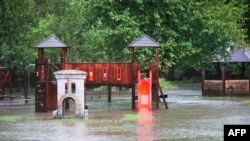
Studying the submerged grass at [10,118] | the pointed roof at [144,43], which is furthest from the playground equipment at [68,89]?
the pointed roof at [144,43]

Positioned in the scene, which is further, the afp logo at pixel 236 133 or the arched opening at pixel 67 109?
the arched opening at pixel 67 109

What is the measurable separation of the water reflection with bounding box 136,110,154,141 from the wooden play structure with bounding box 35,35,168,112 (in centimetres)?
293

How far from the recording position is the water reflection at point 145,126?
1531 centimetres

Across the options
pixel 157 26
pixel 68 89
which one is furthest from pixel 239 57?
pixel 68 89

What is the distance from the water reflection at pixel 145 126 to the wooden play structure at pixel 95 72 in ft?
9.61

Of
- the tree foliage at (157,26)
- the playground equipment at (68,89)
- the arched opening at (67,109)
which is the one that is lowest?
the arched opening at (67,109)

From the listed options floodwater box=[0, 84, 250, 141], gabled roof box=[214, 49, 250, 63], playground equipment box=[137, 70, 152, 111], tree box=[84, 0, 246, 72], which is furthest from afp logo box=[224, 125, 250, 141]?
gabled roof box=[214, 49, 250, 63]

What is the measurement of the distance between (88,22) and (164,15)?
404 cm

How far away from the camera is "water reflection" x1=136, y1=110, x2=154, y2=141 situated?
15314mm

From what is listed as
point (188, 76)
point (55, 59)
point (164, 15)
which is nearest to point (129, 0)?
point (164, 15)

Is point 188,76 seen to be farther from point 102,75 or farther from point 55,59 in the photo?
point 102,75

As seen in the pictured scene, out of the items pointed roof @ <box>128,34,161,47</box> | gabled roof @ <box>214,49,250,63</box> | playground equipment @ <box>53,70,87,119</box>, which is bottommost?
playground equipment @ <box>53,70,87,119</box>

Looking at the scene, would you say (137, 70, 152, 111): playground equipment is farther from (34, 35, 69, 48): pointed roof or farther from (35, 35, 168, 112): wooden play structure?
(34, 35, 69, 48): pointed roof

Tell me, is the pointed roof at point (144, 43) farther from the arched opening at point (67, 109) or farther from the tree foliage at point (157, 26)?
the arched opening at point (67, 109)
